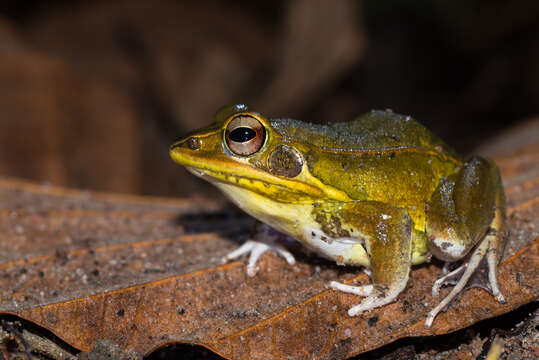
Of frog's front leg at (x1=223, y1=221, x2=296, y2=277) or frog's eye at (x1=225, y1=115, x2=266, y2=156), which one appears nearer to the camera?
frog's eye at (x1=225, y1=115, x2=266, y2=156)

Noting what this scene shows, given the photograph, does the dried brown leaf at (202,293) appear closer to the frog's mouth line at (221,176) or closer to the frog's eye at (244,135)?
the frog's mouth line at (221,176)

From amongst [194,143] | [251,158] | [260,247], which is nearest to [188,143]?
[194,143]

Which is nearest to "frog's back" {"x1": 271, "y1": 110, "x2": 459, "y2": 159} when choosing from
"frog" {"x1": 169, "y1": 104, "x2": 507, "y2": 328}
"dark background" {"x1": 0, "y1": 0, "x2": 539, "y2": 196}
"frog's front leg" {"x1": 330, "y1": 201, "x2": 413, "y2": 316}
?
"frog" {"x1": 169, "y1": 104, "x2": 507, "y2": 328}

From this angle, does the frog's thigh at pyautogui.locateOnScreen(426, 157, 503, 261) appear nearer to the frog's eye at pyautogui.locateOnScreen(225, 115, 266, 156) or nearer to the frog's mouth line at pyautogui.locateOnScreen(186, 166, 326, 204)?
the frog's mouth line at pyautogui.locateOnScreen(186, 166, 326, 204)

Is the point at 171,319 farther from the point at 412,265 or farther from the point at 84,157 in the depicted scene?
the point at 84,157

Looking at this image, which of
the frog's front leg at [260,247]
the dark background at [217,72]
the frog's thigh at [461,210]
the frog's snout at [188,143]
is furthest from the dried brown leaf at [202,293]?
the dark background at [217,72]

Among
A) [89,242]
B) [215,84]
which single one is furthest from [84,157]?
[215,84]
